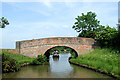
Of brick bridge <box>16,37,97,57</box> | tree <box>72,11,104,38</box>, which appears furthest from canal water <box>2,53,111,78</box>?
tree <box>72,11,104,38</box>

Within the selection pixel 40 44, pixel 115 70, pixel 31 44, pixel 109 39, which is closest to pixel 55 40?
pixel 40 44

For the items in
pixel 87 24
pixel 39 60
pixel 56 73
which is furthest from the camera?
pixel 87 24

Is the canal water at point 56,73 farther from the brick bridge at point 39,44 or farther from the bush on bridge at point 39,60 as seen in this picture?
the brick bridge at point 39,44

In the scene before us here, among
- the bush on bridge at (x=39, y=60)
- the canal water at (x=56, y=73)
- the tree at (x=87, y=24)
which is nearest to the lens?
the canal water at (x=56, y=73)

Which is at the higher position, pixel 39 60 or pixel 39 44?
pixel 39 44

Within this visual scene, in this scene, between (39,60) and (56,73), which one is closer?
(56,73)

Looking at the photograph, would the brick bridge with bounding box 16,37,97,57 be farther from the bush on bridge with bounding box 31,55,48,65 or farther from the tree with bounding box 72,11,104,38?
the tree with bounding box 72,11,104,38

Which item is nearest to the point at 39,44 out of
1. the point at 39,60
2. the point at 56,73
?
the point at 39,60

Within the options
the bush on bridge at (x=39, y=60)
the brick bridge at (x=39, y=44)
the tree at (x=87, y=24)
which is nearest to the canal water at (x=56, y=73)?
the bush on bridge at (x=39, y=60)

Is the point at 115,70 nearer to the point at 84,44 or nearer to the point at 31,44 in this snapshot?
the point at 84,44

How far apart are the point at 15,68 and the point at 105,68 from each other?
7.18 metres

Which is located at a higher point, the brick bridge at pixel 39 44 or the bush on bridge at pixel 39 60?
the brick bridge at pixel 39 44

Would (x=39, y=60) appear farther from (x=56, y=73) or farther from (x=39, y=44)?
(x=56, y=73)

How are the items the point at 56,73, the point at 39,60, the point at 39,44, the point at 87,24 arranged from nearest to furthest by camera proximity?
1. the point at 56,73
2. the point at 39,60
3. the point at 39,44
4. the point at 87,24
